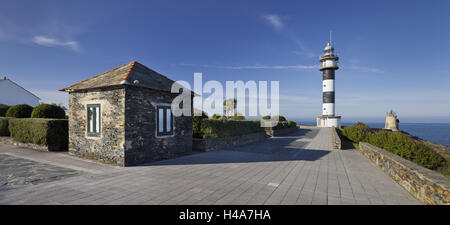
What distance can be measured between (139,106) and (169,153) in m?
2.82

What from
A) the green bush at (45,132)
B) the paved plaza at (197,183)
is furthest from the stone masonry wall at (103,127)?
the green bush at (45,132)

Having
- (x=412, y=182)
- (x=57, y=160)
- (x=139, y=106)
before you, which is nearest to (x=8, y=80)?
(x=57, y=160)

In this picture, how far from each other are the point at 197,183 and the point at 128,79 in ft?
17.3

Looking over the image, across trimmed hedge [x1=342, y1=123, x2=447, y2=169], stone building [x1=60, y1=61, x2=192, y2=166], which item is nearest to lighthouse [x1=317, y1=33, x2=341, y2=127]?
trimmed hedge [x1=342, y1=123, x2=447, y2=169]

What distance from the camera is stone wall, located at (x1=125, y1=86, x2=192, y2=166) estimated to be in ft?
25.0

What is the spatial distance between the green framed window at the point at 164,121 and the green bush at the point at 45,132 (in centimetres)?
658

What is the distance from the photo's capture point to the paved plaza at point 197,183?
4539 mm

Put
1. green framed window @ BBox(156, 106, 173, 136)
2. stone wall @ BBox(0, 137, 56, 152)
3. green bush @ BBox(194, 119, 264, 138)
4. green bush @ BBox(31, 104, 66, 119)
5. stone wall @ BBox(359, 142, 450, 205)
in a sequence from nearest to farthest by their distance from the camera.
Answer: stone wall @ BBox(359, 142, 450, 205) → green framed window @ BBox(156, 106, 173, 136) → stone wall @ BBox(0, 137, 56, 152) → green bush @ BBox(194, 119, 264, 138) → green bush @ BBox(31, 104, 66, 119)

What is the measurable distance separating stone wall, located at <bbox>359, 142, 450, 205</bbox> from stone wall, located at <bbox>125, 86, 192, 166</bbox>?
8.96m

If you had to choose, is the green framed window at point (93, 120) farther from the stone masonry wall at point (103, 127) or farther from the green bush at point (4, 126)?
the green bush at point (4, 126)

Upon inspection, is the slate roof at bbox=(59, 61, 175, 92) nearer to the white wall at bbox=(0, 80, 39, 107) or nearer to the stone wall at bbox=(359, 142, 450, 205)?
the stone wall at bbox=(359, 142, 450, 205)
